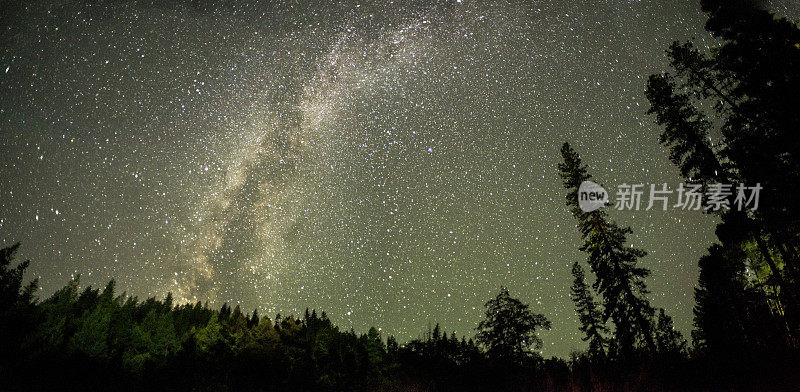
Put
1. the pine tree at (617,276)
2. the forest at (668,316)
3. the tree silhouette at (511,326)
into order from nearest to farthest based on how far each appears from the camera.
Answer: the forest at (668,316), the pine tree at (617,276), the tree silhouette at (511,326)

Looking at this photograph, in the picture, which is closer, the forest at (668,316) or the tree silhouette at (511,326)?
the forest at (668,316)

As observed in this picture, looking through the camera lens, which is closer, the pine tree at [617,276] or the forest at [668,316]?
the forest at [668,316]

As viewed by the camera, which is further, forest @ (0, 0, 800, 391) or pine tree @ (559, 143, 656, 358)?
pine tree @ (559, 143, 656, 358)

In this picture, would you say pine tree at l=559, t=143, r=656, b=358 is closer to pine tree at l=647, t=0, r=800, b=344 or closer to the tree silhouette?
pine tree at l=647, t=0, r=800, b=344

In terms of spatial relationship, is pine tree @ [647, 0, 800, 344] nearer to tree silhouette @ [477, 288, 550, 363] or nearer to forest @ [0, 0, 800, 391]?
forest @ [0, 0, 800, 391]

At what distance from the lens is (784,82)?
1289cm

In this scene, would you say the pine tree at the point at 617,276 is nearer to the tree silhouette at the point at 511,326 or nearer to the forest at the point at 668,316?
the forest at the point at 668,316

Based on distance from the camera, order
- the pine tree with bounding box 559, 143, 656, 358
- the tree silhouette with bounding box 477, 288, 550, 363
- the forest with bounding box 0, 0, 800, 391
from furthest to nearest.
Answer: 1. the tree silhouette with bounding box 477, 288, 550, 363
2. the pine tree with bounding box 559, 143, 656, 358
3. the forest with bounding box 0, 0, 800, 391

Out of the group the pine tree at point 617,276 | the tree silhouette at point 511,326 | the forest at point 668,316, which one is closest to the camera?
the forest at point 668,316

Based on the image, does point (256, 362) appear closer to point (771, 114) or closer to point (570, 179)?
point (570, 179)

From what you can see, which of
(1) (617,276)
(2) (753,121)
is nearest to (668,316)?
(1) (617,276)

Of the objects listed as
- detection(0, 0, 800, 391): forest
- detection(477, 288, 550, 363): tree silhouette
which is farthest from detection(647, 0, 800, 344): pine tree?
detection(477, 288, 550, 363): tree silhouette

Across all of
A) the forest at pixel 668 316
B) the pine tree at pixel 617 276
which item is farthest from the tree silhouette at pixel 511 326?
Answer: the pine tree at pixel 617 276

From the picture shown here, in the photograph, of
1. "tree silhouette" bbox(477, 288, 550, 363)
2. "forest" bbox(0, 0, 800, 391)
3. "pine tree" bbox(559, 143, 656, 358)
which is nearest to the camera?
"forest" bbox(0, 0, 800, 391)
